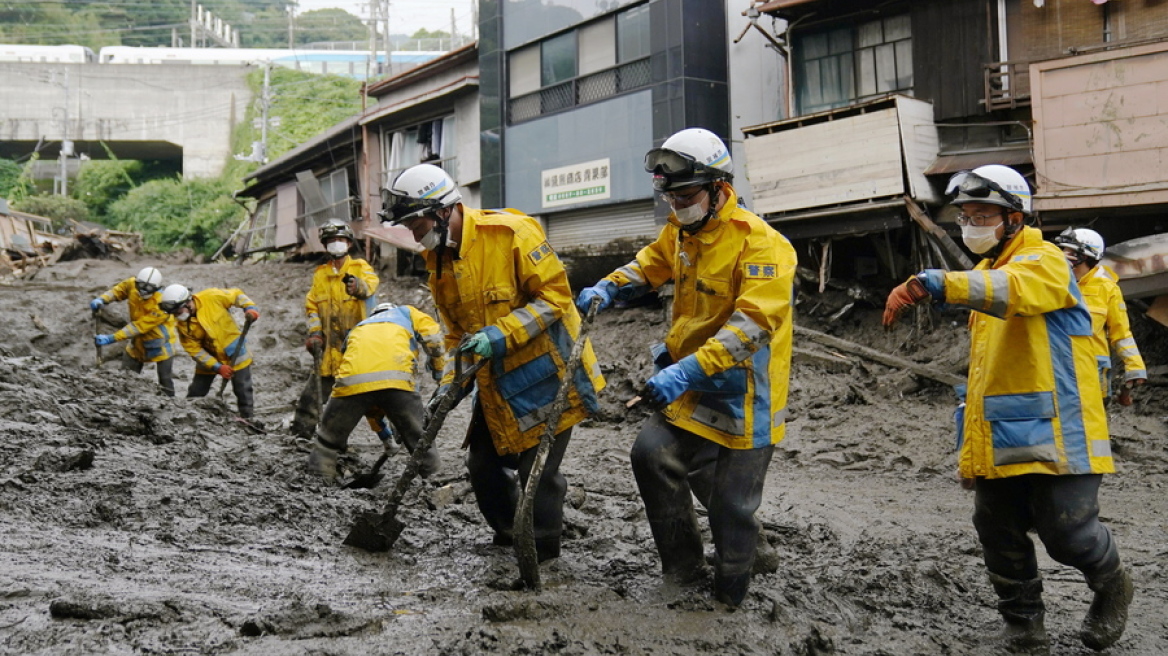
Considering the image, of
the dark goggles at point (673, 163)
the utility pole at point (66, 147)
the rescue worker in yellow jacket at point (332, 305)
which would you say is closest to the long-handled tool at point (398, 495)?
the dark goggles at point (673, 163)

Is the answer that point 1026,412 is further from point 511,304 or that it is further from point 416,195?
point 416,195

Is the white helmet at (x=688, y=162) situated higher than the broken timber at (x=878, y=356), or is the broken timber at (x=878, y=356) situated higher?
the white helmet at (x=688, y=162)

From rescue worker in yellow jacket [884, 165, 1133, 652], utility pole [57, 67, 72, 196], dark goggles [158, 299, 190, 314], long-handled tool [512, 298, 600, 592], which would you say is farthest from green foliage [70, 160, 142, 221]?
rescue worker in yellow jacket [884, 165, 1133, 652]

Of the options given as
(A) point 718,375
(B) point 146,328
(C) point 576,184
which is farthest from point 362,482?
(C) point 576,184

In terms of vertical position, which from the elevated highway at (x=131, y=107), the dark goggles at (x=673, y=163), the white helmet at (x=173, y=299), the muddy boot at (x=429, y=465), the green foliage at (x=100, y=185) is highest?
the elevated highway at (x=131, y=107)

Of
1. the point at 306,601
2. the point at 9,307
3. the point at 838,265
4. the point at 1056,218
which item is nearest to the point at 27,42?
the point at 9,307

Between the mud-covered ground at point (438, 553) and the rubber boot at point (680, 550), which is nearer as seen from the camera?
the mud-covered ground at point (438, 553)

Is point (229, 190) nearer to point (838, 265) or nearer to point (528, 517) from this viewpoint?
point (838, 265)

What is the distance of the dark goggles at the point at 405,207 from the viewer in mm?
4775

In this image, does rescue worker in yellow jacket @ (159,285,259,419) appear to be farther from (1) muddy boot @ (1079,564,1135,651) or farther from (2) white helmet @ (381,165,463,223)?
(1) muddy boot @ (1079,564,1135,651)

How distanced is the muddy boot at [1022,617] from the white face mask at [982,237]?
1349 mm

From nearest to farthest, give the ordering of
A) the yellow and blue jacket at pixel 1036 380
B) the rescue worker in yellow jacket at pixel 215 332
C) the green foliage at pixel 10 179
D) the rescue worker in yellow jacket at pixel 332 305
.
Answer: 1. the yellow and blue jacket at pixel 1036 380
2. the rescue worker in yellow jacket at pixel 332 305
3. the rescue worker in yellow jacket at pixel 215 332
4. the green foliage at pixel 10 179

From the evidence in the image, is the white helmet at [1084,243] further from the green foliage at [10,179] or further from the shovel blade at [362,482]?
the green foliage at [10,179]

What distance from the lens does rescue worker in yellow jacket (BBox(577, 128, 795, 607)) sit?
4.07m
